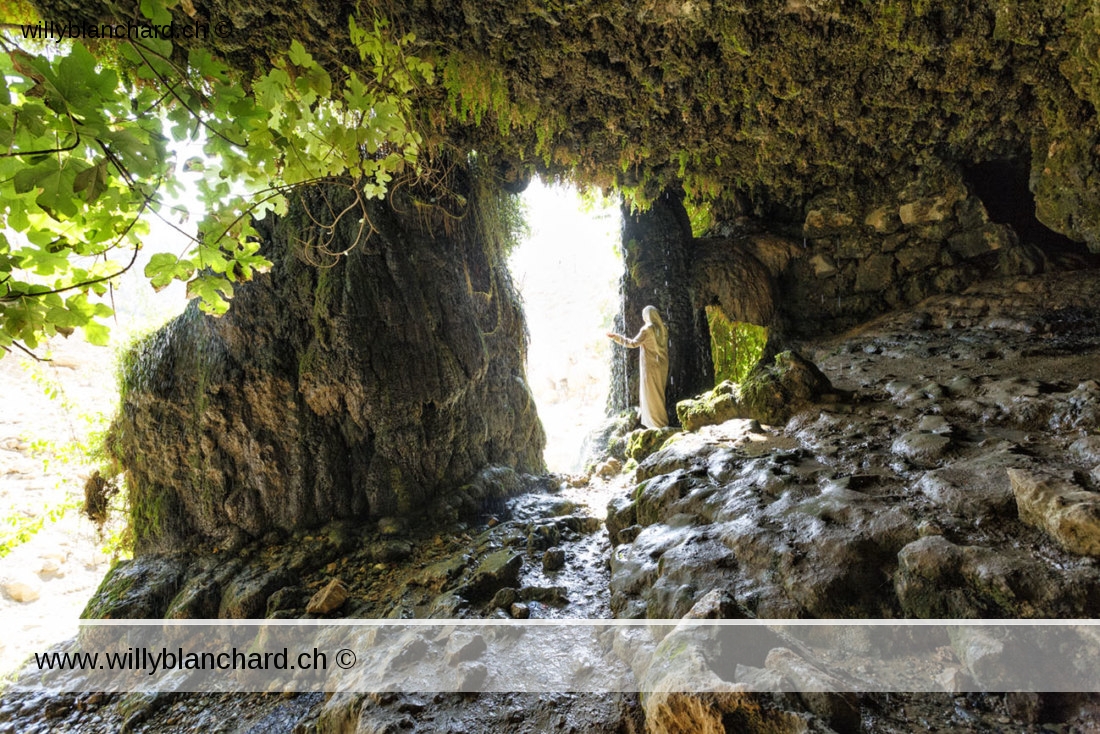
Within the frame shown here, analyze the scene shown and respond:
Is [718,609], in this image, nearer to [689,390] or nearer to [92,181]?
[92,181]

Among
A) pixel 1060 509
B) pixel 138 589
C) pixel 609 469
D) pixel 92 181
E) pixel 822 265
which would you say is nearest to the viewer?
pixel 92 181

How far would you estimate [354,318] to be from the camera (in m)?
4.94

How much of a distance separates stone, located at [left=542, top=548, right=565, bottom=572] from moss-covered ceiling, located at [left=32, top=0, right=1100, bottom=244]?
3.99m

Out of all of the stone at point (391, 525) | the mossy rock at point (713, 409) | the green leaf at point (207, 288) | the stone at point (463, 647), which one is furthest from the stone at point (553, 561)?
the green leaf at point (207, 288)

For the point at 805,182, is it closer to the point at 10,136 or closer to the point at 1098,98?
the point at 1098,98

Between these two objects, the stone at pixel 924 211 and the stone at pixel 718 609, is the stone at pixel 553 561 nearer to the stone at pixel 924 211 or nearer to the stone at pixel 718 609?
the stone at pixel 718 609

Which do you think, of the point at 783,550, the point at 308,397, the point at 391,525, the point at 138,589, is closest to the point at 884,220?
the point at 783,550

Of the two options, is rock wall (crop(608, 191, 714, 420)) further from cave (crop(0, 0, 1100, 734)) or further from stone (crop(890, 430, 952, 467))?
stone (crop(890, 430, 952, 467))

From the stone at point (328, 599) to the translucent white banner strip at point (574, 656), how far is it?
0.11 metres

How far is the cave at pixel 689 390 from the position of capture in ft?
7.05

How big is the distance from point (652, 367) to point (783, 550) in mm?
4217

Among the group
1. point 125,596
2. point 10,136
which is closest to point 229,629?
point 125,596

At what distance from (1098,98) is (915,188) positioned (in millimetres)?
2666

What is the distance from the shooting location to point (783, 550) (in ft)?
8.46
